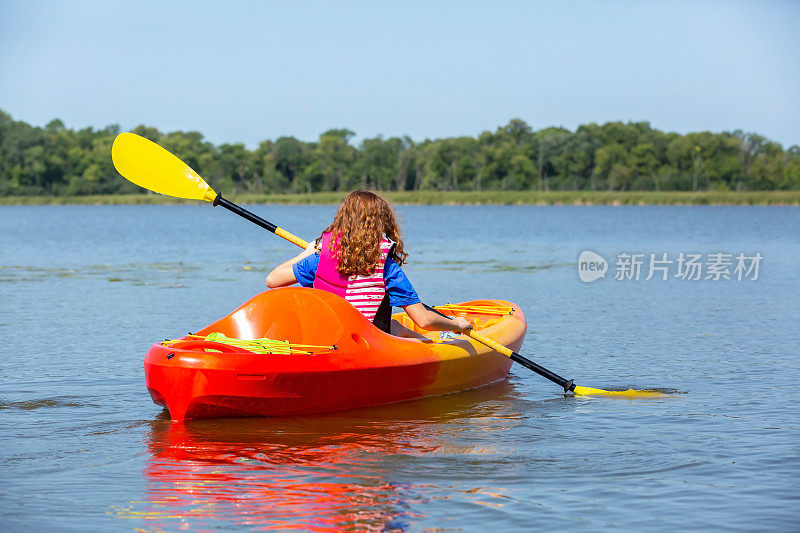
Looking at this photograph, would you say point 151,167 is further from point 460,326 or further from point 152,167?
point 460,326

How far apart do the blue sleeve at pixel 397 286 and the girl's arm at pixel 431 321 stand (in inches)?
1.8

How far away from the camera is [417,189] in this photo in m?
108

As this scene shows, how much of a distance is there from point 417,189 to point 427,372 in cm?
10125

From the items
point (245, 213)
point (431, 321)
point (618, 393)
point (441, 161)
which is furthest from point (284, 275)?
point (441, 161)

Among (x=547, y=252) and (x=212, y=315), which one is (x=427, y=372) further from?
(x=547, y=252)

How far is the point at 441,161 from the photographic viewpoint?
10294cm

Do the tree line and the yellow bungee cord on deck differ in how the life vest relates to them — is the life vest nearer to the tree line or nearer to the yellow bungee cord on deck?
the yellow bungee cord on deck

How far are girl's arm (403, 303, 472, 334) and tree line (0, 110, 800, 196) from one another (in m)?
90.3

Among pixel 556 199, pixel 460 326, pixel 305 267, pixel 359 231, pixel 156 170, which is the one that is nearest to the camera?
pixel 359 231

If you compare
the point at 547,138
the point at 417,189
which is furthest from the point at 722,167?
the point at 417,189

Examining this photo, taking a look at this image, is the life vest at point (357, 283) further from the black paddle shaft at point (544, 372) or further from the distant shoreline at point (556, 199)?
the distant shoreline at point (556, 199)

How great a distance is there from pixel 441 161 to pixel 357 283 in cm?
9751

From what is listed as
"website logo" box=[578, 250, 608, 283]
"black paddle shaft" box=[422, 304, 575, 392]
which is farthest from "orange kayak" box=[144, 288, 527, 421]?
"website logo" box=[578, 250, 608, 283]

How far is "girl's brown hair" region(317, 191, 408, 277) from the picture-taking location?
19.6 ft
